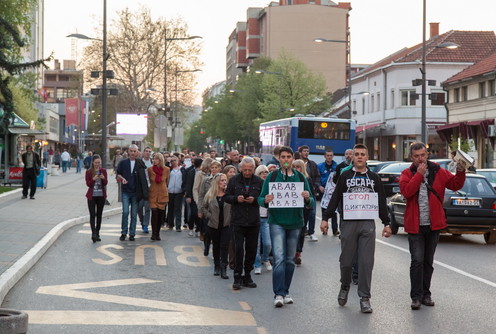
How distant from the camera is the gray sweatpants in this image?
9609 millimetres

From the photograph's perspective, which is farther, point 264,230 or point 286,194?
point 264,230

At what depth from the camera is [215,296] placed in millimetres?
10547

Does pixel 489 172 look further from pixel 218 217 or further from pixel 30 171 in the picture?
pixel 30 171

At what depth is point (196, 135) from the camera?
626 ft

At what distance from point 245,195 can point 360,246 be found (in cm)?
209

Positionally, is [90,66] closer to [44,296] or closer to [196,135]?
[44,296]

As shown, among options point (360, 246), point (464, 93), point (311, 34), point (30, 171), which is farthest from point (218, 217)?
point (311, 34)

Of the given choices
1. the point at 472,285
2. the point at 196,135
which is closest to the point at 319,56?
the point at 196,135

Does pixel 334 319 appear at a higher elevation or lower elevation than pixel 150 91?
lower

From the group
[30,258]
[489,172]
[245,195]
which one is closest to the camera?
[245,195]

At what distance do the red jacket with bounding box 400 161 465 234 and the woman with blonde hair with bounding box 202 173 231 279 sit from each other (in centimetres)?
331

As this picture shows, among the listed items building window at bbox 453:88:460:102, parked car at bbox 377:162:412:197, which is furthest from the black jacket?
building window at bbox 453:88:460:102

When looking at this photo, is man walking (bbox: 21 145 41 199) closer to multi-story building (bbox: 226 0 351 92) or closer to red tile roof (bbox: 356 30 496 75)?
red tile roof (bbox: 356 30 496 75)

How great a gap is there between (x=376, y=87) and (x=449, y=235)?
174 feet
